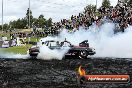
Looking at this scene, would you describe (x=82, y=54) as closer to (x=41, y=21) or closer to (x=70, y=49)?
(x=70, y=49)


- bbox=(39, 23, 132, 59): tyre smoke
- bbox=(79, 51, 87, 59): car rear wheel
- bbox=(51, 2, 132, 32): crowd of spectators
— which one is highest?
bbox=(51, 2, 132, 32): crowd of spectators

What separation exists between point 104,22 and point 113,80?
3071 cm

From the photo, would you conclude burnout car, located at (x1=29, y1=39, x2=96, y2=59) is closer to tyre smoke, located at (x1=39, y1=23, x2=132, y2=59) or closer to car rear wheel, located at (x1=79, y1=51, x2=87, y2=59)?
car rear wheel, located at (x1=79, y1=51, x2=87, y2=59)

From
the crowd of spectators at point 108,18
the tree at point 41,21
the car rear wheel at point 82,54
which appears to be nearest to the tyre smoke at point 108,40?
the crowd of spectators at point 108,18

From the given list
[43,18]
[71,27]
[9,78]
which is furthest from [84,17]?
[43,18]

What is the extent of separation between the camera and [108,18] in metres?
39.0

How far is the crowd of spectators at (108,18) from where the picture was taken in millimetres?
36125

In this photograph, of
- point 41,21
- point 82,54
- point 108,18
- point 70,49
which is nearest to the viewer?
point 70,49

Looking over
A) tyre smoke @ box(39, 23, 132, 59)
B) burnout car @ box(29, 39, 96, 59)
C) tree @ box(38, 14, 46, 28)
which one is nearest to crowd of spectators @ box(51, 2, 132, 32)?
tyre smoke @ box(39, 23, 132, 59)

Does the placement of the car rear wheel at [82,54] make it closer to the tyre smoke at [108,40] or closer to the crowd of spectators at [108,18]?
the tyre smoke at [108,40]

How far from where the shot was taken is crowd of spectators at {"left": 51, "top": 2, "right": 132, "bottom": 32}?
3612cm

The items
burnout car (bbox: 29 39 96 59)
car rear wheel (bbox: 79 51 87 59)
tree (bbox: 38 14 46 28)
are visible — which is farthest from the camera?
tree (bbox: 38 14 46 28)

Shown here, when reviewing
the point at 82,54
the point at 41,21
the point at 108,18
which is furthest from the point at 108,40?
the point at 41,21

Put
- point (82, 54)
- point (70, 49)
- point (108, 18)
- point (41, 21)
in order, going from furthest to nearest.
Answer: point (41, 21) < point (108, 18) < point (82, 54) < point (70, 49)
